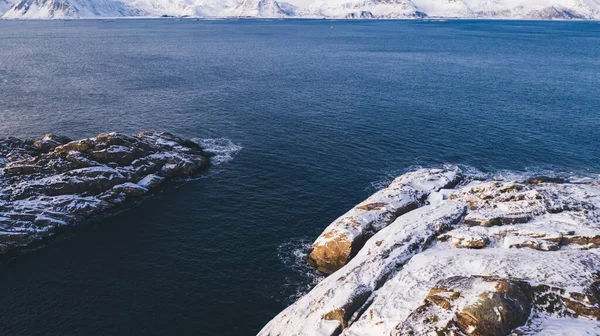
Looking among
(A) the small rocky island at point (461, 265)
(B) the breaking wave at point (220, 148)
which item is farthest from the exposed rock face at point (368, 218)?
(B) the breaking wave at point (220, 148)

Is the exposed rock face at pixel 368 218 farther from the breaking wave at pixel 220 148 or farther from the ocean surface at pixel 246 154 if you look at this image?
the breaking wave at pixel 220 148

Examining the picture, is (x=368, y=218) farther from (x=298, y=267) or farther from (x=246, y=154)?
(x=246, y=154)

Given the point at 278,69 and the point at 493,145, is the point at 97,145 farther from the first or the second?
the point at 278,69

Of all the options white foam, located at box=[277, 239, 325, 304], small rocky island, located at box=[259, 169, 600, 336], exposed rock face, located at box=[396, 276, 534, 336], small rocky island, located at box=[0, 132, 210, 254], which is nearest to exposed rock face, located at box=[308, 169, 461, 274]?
small rocky island, located at box=[259, 169, 600, 336]

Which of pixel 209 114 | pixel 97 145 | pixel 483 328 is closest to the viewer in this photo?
pixel 483 328

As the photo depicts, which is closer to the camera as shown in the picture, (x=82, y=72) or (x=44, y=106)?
(x=44, y=106)


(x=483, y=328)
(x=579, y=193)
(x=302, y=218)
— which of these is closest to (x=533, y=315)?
(x=483, y=328)
